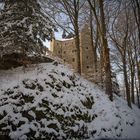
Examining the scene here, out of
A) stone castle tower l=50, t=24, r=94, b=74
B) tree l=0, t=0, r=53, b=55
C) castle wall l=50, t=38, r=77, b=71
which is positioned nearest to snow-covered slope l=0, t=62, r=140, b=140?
tree l=0, t=0, r=53, b=55

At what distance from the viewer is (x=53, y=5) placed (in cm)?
2214

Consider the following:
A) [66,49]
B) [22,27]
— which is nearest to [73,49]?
[66,49]

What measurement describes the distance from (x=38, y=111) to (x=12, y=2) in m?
5.90

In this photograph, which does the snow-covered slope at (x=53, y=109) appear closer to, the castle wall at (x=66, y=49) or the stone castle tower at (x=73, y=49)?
the stone castle tower at (x=73, y=49)

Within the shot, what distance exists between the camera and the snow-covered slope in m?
8.07

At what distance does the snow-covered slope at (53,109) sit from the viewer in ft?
26.5

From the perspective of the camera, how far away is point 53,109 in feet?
30.5

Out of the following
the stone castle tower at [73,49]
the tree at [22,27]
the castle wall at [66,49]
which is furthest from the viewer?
the castle wall at [66,49]

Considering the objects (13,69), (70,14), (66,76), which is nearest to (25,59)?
(13,69)

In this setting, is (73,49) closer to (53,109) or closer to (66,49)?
(66,49)

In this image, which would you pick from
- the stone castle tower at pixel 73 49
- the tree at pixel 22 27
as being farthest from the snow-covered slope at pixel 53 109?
the stone castle tower at pixel 73 49

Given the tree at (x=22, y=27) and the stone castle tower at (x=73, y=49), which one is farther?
the stone castle tower at (x=73, y=49)

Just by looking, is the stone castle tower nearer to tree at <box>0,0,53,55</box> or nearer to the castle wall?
the castle wall

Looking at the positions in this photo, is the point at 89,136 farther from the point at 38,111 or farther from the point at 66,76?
the point at 66,76
